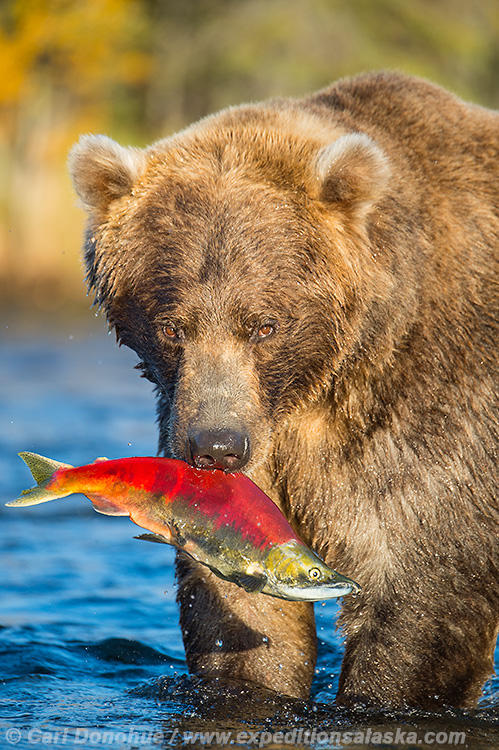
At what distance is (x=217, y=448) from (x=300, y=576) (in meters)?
0.57

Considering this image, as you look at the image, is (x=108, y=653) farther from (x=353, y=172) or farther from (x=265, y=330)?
(x=353, y=172)

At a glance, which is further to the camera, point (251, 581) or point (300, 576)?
point (251, 581)

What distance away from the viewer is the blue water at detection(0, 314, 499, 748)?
4.94 m

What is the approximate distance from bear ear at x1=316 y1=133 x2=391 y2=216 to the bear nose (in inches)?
45.1

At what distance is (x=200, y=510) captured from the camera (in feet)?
14.6

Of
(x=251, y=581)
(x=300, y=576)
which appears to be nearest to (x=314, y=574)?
(x=300, y=576)

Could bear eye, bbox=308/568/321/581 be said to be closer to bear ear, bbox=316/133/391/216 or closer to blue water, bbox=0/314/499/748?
blue water, bbox=0/314/499/748

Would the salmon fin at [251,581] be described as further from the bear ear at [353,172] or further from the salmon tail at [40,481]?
the bear ear at [353,172]

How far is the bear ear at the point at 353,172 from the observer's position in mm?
4590

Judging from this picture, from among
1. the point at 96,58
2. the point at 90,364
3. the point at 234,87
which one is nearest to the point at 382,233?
the point at 90,364

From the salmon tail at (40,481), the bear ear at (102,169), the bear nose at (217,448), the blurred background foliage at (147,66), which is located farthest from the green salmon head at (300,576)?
the blurred background foliage at (147,66)

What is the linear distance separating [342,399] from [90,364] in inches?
552

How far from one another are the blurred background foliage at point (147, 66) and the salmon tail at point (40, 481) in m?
20.0

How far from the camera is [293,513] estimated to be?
5219 millimetres
